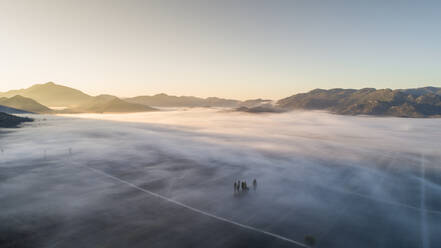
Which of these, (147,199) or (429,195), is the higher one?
(147,199)

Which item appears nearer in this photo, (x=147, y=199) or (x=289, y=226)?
(x=289, y=226)

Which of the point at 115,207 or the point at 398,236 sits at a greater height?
the point at 115,207

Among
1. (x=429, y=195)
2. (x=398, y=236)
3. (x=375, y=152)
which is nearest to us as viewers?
(x=398, y=236)

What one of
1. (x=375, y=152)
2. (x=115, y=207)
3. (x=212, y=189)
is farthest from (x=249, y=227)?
(x=375, y=152)

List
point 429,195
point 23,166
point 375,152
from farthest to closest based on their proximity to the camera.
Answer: point 375,152 → point 23,166 → point 429,195

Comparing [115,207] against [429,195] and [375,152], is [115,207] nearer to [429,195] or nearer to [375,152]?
[429,195]

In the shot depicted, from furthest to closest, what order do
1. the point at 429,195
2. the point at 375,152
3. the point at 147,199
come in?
the point at 375,152 → the point at 429,195 → the point at 147,199

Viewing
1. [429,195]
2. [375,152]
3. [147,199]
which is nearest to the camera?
[147,199]

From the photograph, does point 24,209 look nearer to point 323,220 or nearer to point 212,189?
point 212,189

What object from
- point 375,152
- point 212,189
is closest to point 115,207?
point 212,189
